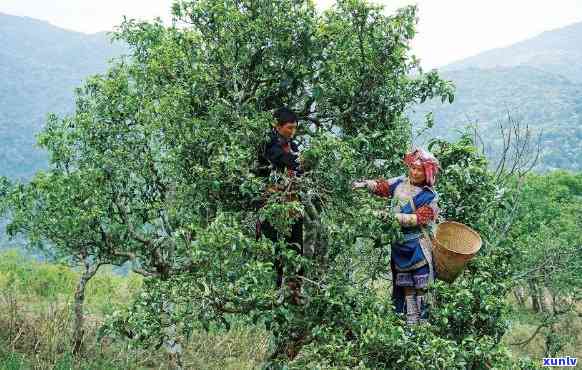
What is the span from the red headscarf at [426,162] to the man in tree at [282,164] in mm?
1053

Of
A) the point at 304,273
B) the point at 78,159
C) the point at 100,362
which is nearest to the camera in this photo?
the point at 304,273

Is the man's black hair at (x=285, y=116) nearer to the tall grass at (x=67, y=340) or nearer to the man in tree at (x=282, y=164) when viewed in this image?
the man in tree at (x=282, y=164)

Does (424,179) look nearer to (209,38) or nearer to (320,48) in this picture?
(320,48)

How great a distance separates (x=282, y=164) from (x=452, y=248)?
1.74m

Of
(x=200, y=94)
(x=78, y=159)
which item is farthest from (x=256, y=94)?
(x=78, y=159)

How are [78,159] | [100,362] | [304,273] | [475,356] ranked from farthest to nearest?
[100,362] < [78,159] < [304,273] < [475,356]

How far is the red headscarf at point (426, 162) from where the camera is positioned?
5.59 m

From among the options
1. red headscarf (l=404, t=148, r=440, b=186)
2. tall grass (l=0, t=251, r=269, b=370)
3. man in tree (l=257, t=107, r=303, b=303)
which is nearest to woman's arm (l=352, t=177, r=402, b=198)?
red headscarf (l=404, t=148, r=440, b=186)

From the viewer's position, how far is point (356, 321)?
459 cm

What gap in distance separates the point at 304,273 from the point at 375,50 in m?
2.11

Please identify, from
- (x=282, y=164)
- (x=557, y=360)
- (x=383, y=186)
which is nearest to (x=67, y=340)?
(x=282, y=164)

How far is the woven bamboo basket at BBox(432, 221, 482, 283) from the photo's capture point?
5.39m

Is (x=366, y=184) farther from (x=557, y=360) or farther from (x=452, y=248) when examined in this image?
(x=557, y=360)

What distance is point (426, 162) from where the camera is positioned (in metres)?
5.60
